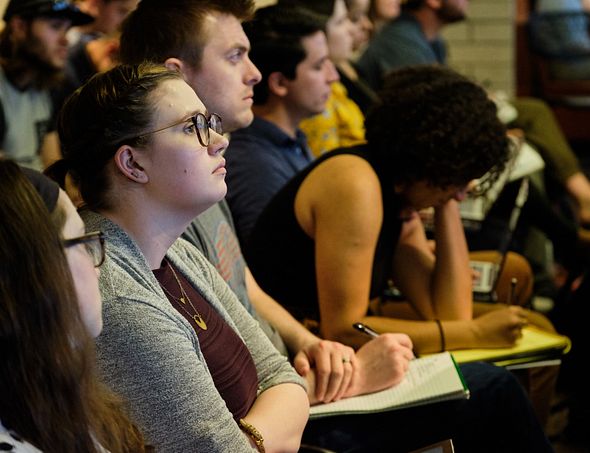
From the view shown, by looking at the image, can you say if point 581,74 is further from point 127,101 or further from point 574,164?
point 127,101

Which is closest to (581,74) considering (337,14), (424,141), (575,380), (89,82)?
(337,14)

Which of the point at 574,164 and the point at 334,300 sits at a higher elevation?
the point at 334,300

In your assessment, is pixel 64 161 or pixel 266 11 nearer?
pixel 64 161

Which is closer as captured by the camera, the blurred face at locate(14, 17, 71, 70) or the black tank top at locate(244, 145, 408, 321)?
the black tank top at locate(244, 145, 408, 321)

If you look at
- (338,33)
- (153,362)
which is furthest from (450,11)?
(153,362)

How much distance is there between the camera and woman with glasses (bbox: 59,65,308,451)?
4.20ft

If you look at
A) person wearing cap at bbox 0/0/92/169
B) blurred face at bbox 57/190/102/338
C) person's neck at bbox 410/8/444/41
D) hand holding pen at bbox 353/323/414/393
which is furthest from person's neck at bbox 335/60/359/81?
blurred face at bbox 57/190/102/338

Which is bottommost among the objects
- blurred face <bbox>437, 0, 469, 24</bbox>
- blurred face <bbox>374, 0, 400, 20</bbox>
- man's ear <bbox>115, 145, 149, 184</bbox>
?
blurred face <bbox>374, 0, 400, 20</bbox>

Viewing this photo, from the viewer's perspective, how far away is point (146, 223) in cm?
141

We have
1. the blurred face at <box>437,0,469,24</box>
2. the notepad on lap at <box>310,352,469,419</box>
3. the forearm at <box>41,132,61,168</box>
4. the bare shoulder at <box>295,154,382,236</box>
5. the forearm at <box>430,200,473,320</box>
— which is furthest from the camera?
the blurred face at <box>437,0,469,24</box>

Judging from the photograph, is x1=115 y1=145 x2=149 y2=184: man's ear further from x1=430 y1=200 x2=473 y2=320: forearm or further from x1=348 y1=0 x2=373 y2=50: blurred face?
x1=348 y1=0 x2=373 y2=50: blurred face

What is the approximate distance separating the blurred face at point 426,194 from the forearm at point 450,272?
0.07 m

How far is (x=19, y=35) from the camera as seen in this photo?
309cm

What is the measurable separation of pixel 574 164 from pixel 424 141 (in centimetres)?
199
